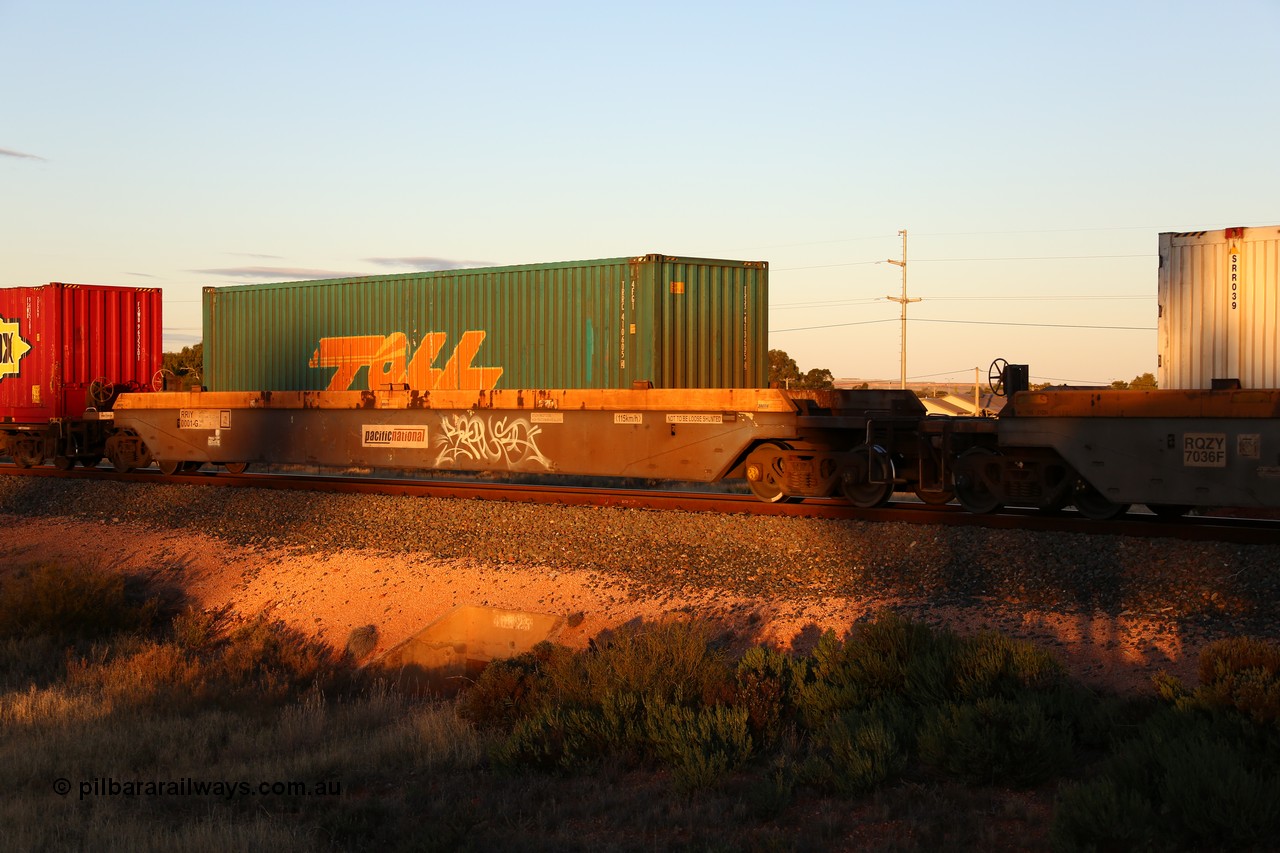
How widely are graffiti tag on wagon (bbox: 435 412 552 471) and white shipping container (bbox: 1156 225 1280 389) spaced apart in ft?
27.6

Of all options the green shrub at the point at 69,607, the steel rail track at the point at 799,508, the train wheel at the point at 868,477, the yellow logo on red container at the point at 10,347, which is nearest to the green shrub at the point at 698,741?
the steel rail track at the point at 799,508

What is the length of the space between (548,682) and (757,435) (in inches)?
254

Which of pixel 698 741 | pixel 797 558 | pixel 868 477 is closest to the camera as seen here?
pixel 698 741

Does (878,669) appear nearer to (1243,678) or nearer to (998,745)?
(998,745)

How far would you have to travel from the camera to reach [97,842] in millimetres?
6195

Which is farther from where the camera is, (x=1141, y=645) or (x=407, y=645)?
(x=407, y=645)

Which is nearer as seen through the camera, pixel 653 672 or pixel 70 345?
pixel 653 672

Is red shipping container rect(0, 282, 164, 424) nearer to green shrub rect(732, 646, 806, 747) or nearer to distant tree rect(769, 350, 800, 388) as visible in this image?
green shrub rect(732, 646, 806, 747)

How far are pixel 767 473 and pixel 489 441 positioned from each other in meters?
4.60

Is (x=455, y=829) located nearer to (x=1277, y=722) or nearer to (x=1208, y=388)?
(x=1277, y=722)

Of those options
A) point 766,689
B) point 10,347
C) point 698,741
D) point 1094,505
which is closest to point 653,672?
point 766,689

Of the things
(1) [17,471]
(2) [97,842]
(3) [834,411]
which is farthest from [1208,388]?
(1) [17,471]

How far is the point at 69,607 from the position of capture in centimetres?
1276

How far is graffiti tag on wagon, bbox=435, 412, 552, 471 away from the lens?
1680cm
